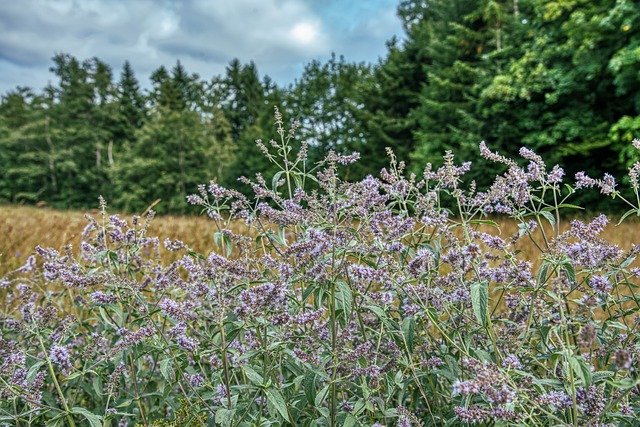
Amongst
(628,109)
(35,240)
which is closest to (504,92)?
(628,109)

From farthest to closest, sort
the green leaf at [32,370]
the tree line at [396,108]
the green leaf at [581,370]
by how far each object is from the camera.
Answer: the tree line at [396,108], the green leaf at [32,370], the green leaf at [581,370]

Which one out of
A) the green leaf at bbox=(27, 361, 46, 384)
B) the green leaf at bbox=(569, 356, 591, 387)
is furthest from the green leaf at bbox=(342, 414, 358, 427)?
the green leaf at bbox=(27, 361, 46, 384)

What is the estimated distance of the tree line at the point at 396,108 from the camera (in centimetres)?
1708

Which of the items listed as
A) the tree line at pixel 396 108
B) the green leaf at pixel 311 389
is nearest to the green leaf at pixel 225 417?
the green leaf at pixel 311 389

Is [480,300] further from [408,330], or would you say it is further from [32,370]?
[32,370]

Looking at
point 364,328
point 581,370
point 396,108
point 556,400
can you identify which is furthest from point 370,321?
point 396,108

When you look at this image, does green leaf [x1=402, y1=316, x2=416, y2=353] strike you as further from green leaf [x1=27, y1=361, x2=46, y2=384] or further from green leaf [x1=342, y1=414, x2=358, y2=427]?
green leaf [x1=27, y1=361, x2=46, y2=384]

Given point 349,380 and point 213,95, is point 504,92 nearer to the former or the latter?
point 349,380

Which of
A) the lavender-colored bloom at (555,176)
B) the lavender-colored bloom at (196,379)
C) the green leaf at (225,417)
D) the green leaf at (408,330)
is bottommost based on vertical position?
the lavender-colored bloom at (196,379)

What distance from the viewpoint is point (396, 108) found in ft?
87.7

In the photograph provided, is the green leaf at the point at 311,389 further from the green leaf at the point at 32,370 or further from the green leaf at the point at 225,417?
the green leaf at the point at 32,370

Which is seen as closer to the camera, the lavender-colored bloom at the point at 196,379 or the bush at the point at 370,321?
the bush at the point at 370,321

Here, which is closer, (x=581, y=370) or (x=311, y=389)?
(x=581, y=370)

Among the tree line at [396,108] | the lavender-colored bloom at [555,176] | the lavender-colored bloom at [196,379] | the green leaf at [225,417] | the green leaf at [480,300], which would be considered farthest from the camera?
the tree line at [396,108]
